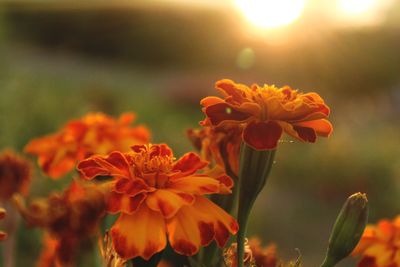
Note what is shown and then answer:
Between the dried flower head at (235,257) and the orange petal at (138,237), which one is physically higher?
the orange petal at (138,237)

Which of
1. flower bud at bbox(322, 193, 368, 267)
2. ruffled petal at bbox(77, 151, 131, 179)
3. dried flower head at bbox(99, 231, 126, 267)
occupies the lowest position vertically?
dried flower head at bbox(99, 231, 126, 267)

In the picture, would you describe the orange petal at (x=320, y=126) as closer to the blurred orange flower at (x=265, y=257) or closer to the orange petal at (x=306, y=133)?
the orange petal at (x=306, y=133)

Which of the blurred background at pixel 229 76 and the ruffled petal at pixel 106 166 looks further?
the blurred background at pixel 229 76

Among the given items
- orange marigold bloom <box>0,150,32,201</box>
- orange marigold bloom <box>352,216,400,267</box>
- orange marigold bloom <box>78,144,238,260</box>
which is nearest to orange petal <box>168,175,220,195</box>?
orange marigold bloom <box>78,144,238,260</box>

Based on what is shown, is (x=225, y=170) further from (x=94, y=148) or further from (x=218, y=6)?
(x=218, y=6)

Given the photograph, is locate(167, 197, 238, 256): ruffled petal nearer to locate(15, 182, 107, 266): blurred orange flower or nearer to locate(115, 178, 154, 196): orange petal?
locate(115, 178, 154, 196): orange petal

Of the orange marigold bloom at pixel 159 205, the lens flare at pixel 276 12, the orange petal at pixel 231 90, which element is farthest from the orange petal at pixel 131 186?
the lens flare at pixel 276 12

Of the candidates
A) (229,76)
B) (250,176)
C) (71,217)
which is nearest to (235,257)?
(250,176)
